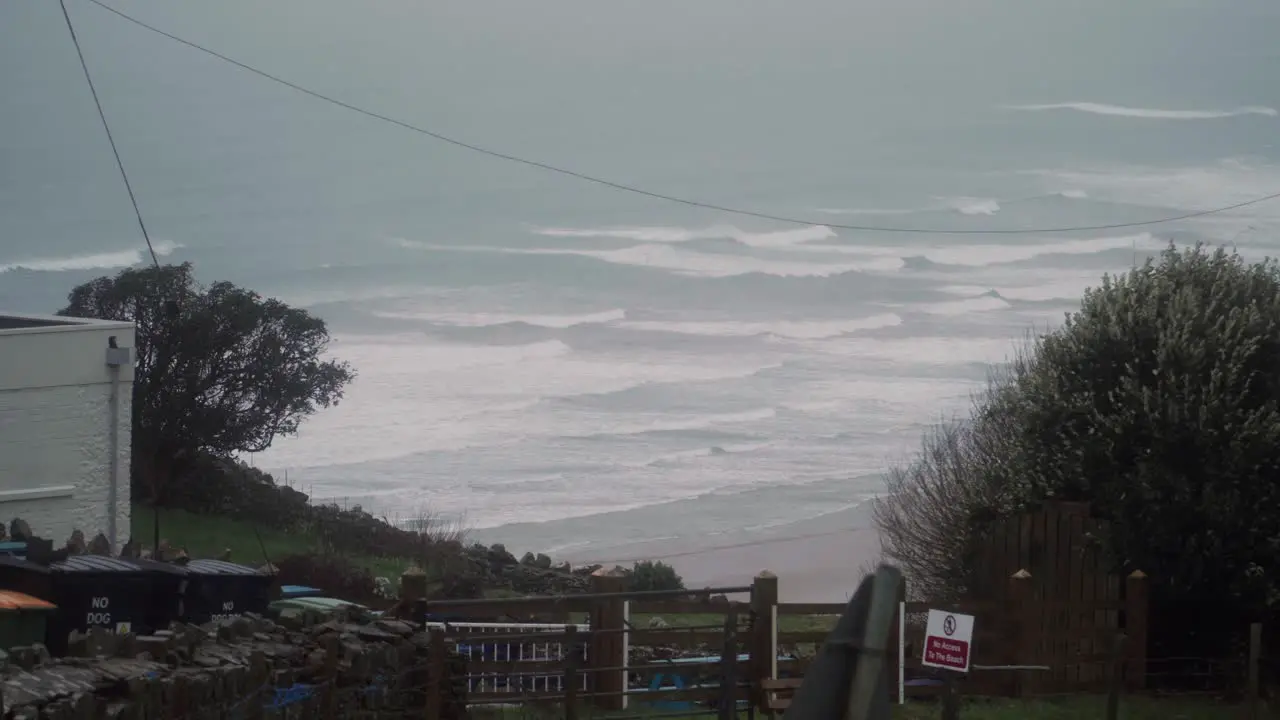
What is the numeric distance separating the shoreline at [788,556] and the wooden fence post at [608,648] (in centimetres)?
1763

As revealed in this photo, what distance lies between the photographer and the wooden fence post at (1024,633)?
53.1 ft

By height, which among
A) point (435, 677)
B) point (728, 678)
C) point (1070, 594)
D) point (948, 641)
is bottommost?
point (728, 678)

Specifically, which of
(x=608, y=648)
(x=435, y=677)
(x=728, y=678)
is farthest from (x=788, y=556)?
(x=435, y=677)

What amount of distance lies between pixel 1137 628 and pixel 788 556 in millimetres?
23686

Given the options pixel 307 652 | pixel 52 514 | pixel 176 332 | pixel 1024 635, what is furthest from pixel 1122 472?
pixel 176 332

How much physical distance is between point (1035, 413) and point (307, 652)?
1109 centimetres

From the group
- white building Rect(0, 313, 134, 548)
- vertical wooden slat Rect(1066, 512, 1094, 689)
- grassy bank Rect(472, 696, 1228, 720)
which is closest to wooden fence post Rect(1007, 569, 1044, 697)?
grassy bank Rect(472, 696, 1228, 720)

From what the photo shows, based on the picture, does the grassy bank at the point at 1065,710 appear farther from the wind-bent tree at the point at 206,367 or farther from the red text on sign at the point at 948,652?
the wind-bent tree at the point at 206,367

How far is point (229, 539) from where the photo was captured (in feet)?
120

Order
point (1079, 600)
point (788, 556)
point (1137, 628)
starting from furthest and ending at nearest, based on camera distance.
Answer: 1. point (788, 556)
2. point (1079, 600)
3. point (1137, 628)

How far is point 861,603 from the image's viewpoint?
5441 mm

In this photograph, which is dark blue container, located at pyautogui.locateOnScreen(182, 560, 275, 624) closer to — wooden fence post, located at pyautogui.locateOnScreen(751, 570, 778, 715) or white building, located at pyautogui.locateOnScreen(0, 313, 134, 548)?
wooden fence post, located at pyautogui.locateOnScreen(751, 570, 778, 715)

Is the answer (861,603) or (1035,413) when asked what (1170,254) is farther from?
(861,603)

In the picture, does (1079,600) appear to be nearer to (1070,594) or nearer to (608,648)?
(1070,594)
